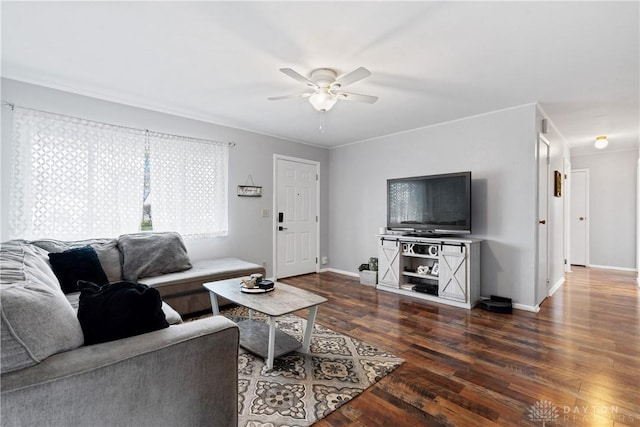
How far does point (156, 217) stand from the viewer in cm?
357

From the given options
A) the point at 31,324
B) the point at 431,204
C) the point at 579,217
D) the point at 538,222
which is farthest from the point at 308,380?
the point at 579,217

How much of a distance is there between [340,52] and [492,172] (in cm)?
257

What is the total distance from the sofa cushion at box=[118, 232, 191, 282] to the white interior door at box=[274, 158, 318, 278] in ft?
5.72

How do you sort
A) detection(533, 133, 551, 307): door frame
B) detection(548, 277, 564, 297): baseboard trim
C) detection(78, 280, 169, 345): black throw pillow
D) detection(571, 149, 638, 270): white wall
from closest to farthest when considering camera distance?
detection(78, 280, 169, 345): black throw pillow, detection(533, 133, 551, 307): door frame, detection(548, 277, 564, 297): baseboard trim, detection(571, 149, 638, 270): white wall

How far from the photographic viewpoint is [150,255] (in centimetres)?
315

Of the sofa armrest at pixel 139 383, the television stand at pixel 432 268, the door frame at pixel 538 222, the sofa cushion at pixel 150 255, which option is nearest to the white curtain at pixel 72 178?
the sofa cushion at pixel 150 255

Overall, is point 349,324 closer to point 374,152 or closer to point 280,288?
point 280,288

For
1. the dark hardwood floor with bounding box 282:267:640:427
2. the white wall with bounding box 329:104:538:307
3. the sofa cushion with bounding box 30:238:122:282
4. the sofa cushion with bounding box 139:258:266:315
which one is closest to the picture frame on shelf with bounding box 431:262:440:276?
the dark hardwood floor with bounding box 282:267:640:427

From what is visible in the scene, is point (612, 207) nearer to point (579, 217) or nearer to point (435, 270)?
point (579, 217)

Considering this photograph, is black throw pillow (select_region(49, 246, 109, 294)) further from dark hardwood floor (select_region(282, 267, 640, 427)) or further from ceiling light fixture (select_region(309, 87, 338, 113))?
ceiling light fixture (select_region(309, 87, 338, 113))

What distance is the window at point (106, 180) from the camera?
2783mm

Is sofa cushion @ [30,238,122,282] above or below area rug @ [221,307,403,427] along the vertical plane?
above

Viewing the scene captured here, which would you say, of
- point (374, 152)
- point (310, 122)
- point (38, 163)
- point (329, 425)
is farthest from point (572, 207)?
point (38, 163)

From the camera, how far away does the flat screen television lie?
3674 millimetres
